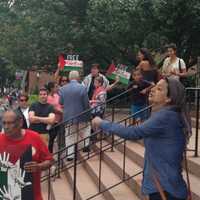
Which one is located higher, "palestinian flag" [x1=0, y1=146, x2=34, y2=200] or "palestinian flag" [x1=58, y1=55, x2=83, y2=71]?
"palestinian flag" [x1=58, y1=55, x2=83, y2=71]

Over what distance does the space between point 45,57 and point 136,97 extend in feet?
40.4

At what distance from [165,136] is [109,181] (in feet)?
12.7

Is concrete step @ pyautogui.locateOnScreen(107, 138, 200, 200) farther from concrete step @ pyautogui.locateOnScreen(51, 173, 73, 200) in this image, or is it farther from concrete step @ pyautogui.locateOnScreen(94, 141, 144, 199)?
concrete step @ pyautogui.locateOnScreen(51, 173, 73, 200)

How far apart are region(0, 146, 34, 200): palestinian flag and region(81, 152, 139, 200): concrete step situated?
2.17 meters

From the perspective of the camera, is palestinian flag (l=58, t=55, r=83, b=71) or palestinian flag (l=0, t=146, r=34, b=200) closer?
palestinian flag (l=0, t=146, r=34, b=200)

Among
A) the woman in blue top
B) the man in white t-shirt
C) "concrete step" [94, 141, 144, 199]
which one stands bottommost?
"concrete step" [94, 141, 144, 199]

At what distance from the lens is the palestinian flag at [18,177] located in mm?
4645

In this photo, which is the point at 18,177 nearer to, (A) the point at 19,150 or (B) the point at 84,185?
(A) the point at 19,150

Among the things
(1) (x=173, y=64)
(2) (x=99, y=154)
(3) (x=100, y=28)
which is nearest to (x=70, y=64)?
(1) (x=173, y=64)

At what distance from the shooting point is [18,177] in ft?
15.3

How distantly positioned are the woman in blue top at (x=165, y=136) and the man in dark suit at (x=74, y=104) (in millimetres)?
5986

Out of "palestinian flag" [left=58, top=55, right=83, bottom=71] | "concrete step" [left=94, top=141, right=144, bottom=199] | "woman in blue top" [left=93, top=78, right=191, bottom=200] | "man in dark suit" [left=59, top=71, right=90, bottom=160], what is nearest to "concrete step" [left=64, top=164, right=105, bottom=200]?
"concrete step" [left=94, top=141, right=144, bottom=199]

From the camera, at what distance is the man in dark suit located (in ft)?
32.3

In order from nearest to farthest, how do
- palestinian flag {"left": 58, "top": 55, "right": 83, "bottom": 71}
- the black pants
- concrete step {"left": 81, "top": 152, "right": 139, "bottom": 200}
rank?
the black pants → concrete step {"left": 81, "top": 152, "right": 139, "bottom": 200} → palestinian flag {"left": 58, "top": 55, "right": 83, "bottom": 71}
